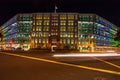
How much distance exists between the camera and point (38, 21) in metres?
146

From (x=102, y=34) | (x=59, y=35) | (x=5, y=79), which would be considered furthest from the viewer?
(x=102, y=34)

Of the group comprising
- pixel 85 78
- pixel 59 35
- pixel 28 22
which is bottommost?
pixel 85 78

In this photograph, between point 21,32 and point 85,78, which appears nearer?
point 85,78

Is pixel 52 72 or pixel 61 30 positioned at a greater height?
pixel 61 30

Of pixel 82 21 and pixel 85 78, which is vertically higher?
pixel 82 21

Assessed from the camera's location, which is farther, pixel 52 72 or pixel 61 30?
pixel 61 30

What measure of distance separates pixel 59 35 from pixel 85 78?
136 m

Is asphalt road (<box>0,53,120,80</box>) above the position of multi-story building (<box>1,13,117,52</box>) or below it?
below

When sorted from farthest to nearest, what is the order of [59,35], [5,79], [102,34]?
[102,34] < [59,35] < [5,79]

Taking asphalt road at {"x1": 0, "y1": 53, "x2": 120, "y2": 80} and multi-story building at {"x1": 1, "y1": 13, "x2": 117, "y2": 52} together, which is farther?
multi-story building at {"x1": 1, "y1": 13, "x2": 117, "y2": 52}

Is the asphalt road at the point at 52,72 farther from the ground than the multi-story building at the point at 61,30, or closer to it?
closer to it

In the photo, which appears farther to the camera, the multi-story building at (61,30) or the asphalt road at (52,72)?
the multi-story building at (61,30)

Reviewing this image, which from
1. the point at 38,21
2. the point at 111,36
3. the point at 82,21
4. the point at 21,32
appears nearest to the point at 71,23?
the point at 82,21

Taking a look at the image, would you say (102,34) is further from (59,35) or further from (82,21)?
(59,35)
